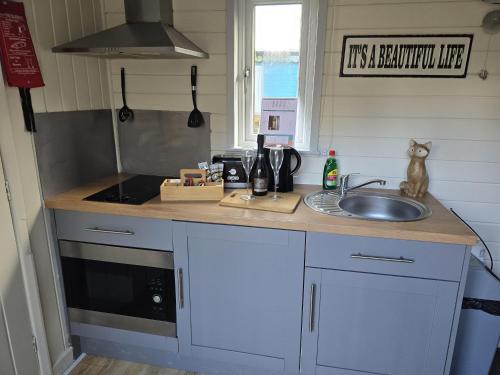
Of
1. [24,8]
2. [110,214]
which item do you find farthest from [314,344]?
[24,8]

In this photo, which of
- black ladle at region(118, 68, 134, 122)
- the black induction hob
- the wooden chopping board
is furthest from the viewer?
black ladle at region(118, 68, 134, 122)

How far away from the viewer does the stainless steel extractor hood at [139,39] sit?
1.50 m

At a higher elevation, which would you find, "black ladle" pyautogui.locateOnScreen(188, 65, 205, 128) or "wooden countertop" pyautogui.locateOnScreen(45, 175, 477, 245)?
"black ladle" pyautogui.locateOnScreen(188, 65, 205, 128)

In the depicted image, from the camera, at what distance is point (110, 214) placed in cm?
163

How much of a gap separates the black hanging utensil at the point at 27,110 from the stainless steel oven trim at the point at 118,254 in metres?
0.57

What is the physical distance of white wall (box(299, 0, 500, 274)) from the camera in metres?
1.70

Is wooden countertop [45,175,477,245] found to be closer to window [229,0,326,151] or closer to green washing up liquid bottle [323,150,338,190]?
green washing up liquid bottle [323,150,338,190]

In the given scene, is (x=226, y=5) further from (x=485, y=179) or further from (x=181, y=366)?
(x=181, y=366)

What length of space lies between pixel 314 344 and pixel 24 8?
1.93 metres

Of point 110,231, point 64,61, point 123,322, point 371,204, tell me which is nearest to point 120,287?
point 123,322

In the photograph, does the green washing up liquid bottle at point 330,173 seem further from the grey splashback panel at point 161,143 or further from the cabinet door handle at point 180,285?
the cabinet door handle at point 180,285

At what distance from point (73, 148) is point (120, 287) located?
768 mm

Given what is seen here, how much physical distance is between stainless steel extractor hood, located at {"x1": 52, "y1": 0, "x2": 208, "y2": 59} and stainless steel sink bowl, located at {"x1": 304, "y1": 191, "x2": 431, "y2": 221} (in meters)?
0.95

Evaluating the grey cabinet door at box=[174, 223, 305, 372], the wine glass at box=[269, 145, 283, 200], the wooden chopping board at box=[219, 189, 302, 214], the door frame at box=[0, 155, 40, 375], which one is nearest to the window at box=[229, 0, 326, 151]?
the wine glass at box=[269, 145, 283, 200]
